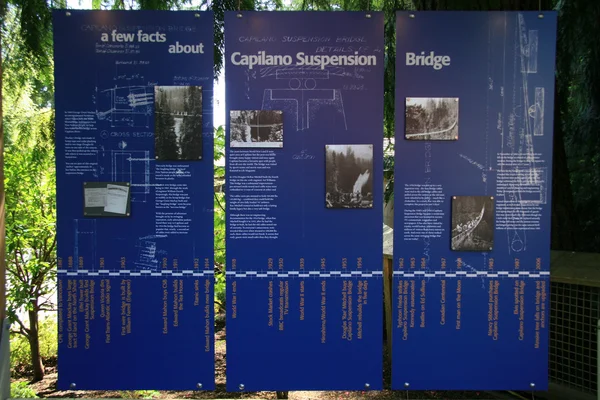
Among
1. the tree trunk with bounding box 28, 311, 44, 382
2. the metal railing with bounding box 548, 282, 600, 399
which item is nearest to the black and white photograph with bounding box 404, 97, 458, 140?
the metal railing with bounding box 548, 282, 600, 399

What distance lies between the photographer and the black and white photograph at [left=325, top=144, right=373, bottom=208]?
2.61 m

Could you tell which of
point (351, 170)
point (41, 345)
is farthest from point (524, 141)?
point (41, 345)

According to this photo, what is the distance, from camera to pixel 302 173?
2617mm

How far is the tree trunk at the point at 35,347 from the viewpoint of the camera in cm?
627

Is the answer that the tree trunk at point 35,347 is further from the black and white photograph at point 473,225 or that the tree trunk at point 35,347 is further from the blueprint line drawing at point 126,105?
the black and white photograph at point 473,225

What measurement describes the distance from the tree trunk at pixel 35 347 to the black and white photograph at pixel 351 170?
5.46 metres

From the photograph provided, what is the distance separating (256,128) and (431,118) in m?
0.98

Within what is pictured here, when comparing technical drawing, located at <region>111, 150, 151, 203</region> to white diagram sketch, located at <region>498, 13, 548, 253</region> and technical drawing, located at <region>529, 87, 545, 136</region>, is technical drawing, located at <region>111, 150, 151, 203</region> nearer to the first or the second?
white diagram sketch, located at <region>498, 13, 548, 253</region>

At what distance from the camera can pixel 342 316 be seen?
265 centimetres

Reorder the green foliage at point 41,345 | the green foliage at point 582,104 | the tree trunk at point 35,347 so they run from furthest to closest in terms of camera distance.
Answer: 1. the green foliage at point 41,345
2. the tree trunk at point 35,347
3. the green foliage at point 582,104

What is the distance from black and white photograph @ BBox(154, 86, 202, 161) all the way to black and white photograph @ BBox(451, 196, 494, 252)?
1.50 m

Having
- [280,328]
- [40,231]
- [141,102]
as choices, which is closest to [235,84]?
[141,102]

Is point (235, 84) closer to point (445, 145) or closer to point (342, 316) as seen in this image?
point (445, 145)

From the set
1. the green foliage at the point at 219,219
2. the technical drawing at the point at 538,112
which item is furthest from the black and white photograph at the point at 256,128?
the green foliage at the point at 219,219
